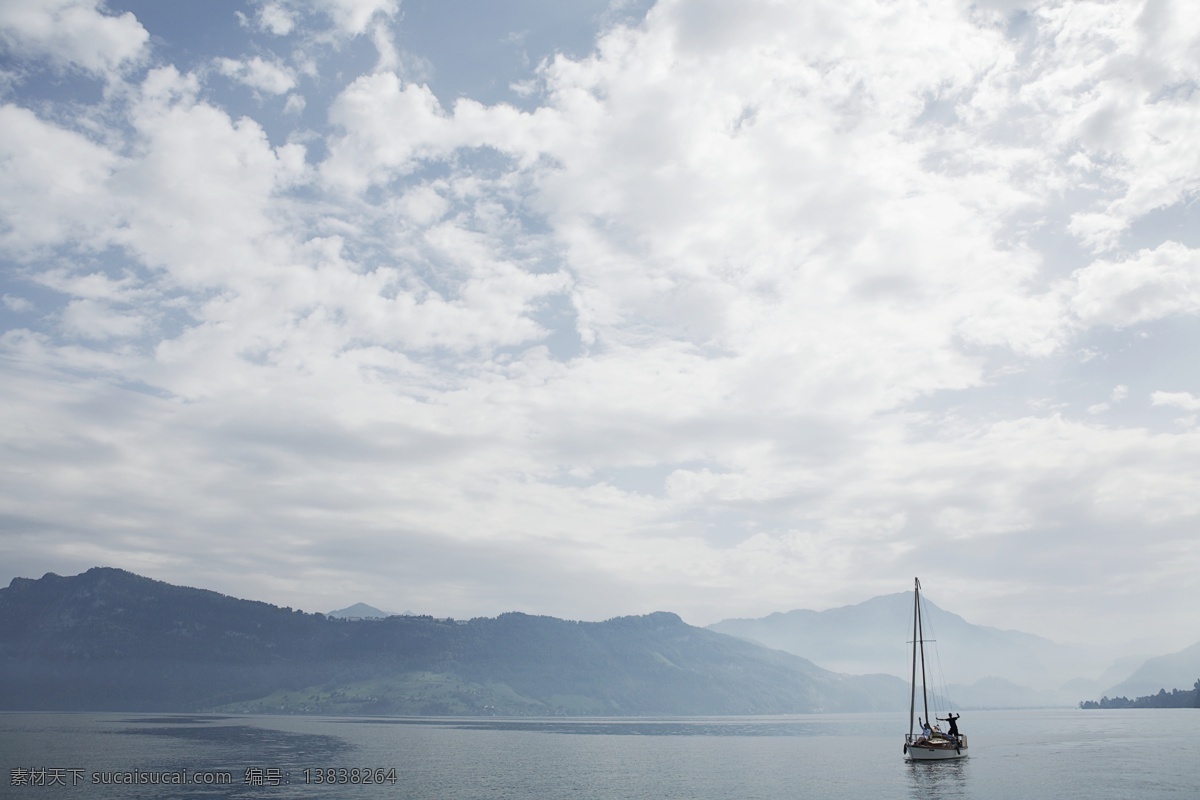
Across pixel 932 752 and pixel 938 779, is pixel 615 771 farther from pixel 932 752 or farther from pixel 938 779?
pixel 932 752

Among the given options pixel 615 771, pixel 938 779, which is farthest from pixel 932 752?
pixel 615 771

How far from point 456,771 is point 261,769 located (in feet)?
108

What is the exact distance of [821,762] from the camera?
162 meters

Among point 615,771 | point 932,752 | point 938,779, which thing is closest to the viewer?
point 938,779

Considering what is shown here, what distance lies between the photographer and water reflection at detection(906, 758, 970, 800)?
10206cm

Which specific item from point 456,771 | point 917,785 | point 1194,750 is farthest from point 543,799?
point 1194,750

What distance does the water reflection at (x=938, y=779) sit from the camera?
102062 mm

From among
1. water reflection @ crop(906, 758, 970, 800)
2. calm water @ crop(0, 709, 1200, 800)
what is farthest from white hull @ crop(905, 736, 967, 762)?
calm water @ crop(0, 709, 1200, 800)

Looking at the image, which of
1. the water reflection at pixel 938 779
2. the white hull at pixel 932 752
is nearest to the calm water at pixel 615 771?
the water reflection at pixel 938 779

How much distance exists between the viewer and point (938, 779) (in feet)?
391

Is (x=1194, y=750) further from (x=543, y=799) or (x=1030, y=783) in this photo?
(x=543, y=799)

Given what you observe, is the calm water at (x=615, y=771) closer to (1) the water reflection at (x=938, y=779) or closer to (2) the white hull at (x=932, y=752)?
(1) the water reflection at (x=938, y=779)

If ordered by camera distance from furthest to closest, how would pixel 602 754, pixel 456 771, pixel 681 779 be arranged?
pixel 602 754, pixel 456 771, pixel 681 779

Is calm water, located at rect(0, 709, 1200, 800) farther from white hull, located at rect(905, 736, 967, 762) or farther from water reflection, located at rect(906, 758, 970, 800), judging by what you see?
white hull, located at rect(905, 736, 967, 762)
